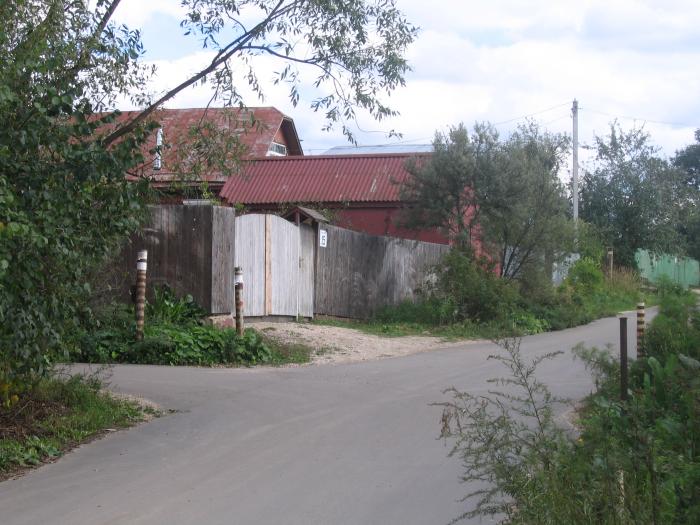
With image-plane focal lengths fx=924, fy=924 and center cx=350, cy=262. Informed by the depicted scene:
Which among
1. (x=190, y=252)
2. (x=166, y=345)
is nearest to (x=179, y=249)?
(x=190, y=252)

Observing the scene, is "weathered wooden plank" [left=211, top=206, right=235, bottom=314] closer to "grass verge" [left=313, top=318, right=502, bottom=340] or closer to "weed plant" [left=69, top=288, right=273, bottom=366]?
"weed plant" [left=69, top=288, right=273, bottom=366]

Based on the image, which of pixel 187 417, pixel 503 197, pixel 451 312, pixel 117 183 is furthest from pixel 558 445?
pixel 503 197

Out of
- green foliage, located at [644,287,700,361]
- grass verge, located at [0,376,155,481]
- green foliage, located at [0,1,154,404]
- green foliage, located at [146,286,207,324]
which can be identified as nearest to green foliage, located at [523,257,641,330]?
green foliage, located at [146,286,207,324]

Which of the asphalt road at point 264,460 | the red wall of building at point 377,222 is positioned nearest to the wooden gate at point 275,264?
the asphalt road at point 264,460

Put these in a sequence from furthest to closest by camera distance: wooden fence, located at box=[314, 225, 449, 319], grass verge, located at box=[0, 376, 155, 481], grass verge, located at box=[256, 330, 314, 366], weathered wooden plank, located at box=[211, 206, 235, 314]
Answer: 1. wooden fence, located at box=[314, 225, 449, 319]
2. weathered wooden plank, located at box=[211, 206, 235, 314]
3. grass verge, located at box=[256, 330, 314, 366]
4. grass verge, located at box=[0, 376, 155, 481]

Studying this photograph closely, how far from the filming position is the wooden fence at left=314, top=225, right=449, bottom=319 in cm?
2170

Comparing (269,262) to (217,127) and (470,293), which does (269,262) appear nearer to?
(470,293)

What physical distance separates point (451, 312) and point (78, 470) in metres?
14.9

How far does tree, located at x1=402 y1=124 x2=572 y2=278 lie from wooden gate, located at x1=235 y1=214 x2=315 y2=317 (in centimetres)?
519

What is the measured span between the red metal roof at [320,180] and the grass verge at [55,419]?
19088 millimetres

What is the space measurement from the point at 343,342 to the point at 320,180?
44.4 ft

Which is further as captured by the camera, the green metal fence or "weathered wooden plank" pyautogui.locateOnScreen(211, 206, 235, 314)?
the green metal fence

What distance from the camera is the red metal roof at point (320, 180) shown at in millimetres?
29672

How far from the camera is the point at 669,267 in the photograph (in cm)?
5212
